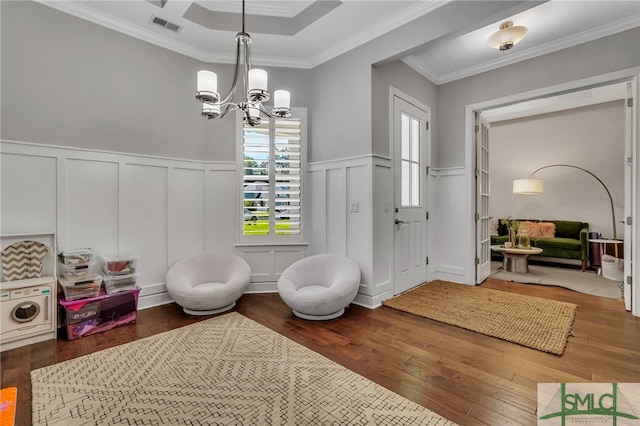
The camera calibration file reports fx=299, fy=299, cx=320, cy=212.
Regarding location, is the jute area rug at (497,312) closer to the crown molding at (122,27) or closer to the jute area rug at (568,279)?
the jute area rug at (568,279)

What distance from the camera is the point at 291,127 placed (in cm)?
399

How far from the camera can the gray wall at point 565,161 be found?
5738mm

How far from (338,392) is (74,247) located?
2.89m

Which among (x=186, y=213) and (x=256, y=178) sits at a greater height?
(x=256, y=178)

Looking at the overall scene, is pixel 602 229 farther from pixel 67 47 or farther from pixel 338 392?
pixel 67 47

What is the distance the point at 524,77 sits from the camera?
388cm

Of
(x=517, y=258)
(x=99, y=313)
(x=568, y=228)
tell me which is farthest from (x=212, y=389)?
(x=568, y=228)

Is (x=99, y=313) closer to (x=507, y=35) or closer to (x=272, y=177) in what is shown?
(x=272, y=177)

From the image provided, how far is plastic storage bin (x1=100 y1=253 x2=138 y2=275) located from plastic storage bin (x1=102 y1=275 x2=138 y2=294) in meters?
0.05

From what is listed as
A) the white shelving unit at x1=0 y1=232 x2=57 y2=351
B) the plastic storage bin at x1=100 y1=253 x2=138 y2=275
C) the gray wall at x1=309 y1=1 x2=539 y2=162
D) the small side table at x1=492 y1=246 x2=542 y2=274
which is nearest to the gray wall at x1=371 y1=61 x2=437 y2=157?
the gray wall at x1=309 y1=1 x2=539 y2=162

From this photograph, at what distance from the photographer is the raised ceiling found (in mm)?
2955

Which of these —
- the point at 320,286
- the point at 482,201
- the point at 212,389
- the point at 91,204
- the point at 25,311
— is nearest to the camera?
the point at 212,389

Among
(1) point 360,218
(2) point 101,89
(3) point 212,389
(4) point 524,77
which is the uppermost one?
(4) point 524,77

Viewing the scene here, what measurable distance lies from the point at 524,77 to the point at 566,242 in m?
3.30
